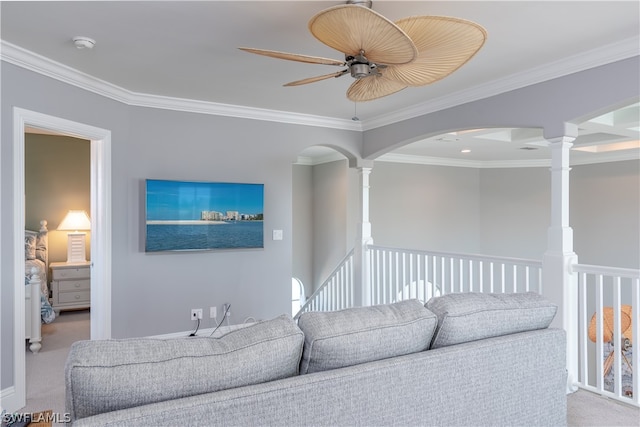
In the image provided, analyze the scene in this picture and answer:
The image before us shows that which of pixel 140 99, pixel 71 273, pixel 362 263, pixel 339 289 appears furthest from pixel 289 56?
pixel 71 273

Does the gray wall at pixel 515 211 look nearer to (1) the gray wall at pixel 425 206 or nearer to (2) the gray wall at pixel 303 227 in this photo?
(1) the gray wall at pixel 425 206

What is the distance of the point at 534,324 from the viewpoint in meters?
1.86

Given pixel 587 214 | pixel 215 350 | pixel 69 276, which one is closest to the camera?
pixel 215 350

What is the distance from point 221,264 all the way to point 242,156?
1.19 meters

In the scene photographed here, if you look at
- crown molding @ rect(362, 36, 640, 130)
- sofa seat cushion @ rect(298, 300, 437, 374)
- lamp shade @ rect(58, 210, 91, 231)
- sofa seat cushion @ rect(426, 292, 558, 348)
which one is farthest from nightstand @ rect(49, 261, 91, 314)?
sofa seat cushion @ rect(426, 292, 558, 348)

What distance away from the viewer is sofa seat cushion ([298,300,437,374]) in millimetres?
1431

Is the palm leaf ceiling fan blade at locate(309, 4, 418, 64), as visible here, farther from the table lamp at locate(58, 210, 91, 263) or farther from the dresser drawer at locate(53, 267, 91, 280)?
the table lamp at locate(58, 210, 91, 263)

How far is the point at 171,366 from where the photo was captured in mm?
1215

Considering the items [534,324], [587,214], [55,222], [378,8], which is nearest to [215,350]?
[534,324]

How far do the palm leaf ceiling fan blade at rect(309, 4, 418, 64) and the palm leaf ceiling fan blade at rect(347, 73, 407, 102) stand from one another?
13.2 inches

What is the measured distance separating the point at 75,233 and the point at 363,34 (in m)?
5.58

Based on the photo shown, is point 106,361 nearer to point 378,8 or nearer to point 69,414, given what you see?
point 69,414

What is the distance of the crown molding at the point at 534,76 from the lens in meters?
2.88

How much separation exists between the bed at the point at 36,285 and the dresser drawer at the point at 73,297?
0.59 feet
